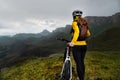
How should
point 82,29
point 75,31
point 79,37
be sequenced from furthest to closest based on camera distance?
1. point 82,29
2. point 79,37
3. point 75,31

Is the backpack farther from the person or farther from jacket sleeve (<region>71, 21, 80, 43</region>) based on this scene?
jacket sleeve (<region>71, 21, 80, 43</region>)

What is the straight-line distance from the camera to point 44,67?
18938 millimetres

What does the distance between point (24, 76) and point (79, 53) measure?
705 centimetres

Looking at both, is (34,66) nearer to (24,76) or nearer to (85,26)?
(24,76)

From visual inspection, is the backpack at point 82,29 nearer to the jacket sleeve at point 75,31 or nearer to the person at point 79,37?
the person at point 79,37

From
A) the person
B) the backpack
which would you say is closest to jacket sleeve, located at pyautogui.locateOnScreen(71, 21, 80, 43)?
the person

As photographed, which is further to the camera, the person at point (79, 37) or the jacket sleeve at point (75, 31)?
the person at point (79, 37)

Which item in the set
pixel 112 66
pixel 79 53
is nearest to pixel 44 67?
pixel 112 66

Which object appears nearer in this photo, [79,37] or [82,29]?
[79,37]

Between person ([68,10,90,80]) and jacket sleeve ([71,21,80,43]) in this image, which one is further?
person ([68,10,90,80])

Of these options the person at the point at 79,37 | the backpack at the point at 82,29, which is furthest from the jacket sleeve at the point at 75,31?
the backpack at the point at 82,29

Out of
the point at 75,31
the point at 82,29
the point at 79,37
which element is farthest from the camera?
the point at 82,29

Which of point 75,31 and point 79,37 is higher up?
point 75,31

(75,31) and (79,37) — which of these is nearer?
(75,31)
